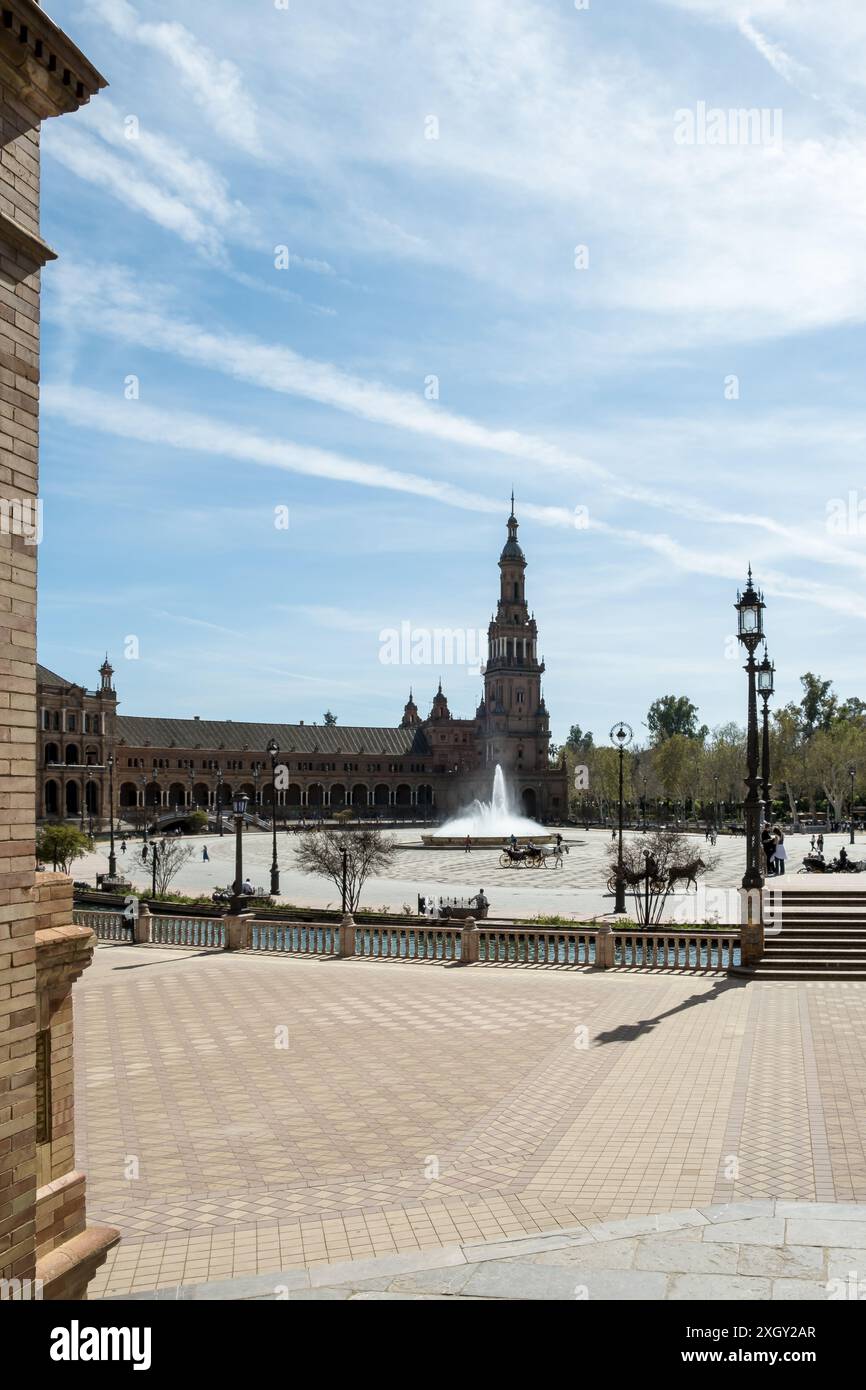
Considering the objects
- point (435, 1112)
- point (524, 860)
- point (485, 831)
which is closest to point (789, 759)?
point (485, 831)

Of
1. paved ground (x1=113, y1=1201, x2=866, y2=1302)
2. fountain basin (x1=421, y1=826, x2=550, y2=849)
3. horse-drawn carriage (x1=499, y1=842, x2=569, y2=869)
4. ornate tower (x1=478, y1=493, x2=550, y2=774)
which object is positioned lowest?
fountain basin (x1=421, y1=826, x2=550, y2=849)

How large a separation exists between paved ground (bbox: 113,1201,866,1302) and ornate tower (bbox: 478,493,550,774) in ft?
425

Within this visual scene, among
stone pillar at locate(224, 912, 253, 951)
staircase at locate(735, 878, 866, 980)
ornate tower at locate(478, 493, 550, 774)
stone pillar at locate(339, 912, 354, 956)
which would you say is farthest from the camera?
ornate tower at locate(478, 493, 550, 774)

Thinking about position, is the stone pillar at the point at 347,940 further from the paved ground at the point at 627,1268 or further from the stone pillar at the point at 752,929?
the paved ground at the point at 627,1268

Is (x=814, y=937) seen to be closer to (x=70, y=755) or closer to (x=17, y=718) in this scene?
(x=17, y=718)

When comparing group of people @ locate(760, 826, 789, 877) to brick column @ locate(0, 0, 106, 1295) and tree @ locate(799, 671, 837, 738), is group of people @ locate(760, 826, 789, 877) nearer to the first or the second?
brick column @ locate(0, 0, 106, 1295)

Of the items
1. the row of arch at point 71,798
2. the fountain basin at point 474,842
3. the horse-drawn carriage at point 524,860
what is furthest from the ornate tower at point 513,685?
the horse-drawn carriage at point 524,860

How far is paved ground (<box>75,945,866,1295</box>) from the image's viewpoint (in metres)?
8.35

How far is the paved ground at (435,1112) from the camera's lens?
27.4ft

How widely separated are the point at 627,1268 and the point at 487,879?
3961 cm

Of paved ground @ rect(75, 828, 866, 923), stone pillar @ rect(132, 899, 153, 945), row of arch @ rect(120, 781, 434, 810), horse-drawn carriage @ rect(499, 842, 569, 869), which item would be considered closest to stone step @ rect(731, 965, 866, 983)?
paved ground @ rect(75, 828, 866, 923)

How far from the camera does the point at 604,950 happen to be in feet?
67.3

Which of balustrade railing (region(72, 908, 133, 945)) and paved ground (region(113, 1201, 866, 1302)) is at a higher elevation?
paved ground (region(113, 1201, 866, 1302))

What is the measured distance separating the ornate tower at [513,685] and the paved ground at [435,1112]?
121302mm
